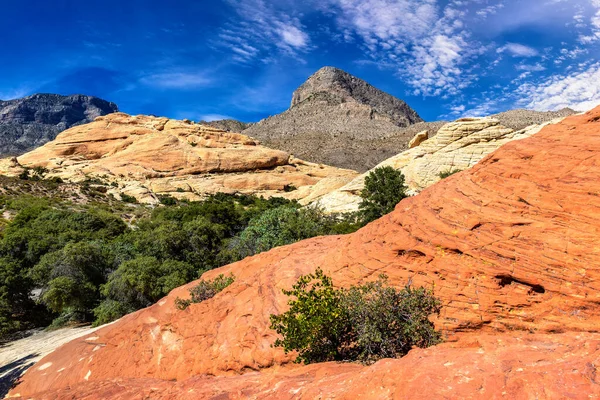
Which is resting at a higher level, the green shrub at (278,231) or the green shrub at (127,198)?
the green shrub at (127,198)

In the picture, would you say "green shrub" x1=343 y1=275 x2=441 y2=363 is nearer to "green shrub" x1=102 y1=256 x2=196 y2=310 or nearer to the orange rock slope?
the orange rock slope

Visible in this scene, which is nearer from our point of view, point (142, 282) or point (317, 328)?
point (317, 328)

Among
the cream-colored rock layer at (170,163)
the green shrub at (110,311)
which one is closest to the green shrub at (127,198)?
the cream-colored rock layer at (170,163)

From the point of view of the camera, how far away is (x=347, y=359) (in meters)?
6.86

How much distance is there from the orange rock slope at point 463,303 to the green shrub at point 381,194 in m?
14.3

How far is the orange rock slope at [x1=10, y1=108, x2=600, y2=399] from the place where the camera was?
175 inches

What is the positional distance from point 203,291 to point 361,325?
651 cm

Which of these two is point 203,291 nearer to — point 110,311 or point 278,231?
point 110,311

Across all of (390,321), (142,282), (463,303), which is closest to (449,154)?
(142,282)

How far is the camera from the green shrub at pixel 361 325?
21.2 ft

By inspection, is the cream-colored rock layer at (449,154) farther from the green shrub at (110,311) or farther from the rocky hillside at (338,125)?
the rocky hillside at (338,125)

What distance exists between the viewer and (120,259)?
24047 mm

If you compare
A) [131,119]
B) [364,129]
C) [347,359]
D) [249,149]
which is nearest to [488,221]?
[347,359]

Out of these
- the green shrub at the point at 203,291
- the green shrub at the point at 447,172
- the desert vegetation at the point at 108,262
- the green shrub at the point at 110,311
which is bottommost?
the green shrub at the point at 110,311
